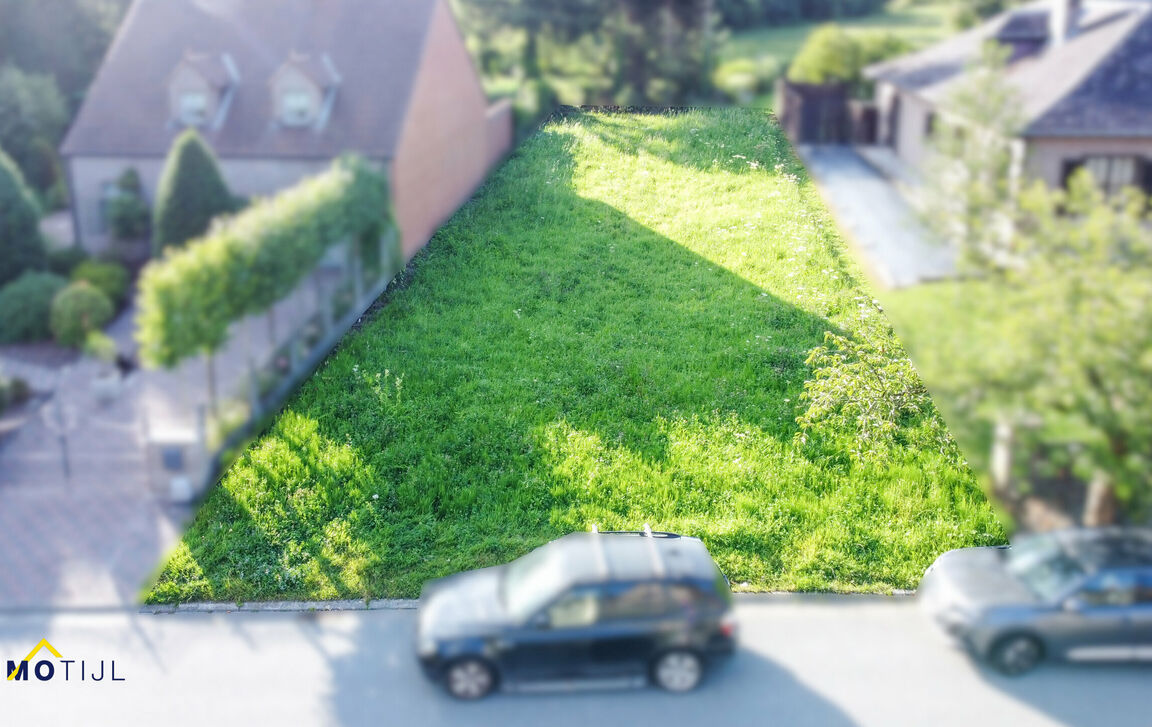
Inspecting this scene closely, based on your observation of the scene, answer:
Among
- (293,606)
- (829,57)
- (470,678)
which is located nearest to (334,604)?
(293,606)

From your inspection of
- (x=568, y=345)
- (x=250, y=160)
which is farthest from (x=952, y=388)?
(x=250, y=160)

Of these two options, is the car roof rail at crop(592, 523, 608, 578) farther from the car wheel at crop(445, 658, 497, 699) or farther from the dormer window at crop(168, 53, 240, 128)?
the dormer window at crop(168, 53, 240, 128)

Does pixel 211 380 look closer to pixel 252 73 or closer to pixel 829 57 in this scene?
→ pixel 252 73

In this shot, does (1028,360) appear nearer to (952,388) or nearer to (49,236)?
(952,388)

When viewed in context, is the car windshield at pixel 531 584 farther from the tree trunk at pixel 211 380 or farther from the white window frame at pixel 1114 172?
the white window frame at pixel 1114 172

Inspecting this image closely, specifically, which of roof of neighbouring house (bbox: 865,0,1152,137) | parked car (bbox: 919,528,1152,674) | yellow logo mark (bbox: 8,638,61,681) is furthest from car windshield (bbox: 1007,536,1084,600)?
yellow logo mark (bbox: 8,638,61,681)
